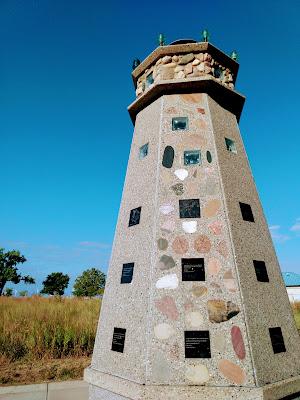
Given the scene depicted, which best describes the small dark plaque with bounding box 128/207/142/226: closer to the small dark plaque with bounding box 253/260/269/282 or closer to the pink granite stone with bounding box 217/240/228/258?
the pink granite stone with bounding box 217/240/228/258

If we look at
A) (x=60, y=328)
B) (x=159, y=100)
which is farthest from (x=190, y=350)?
(x=60, y=328)

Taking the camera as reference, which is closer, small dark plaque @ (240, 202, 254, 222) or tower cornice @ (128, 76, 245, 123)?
small dark plaque @ (240, 202, 254, 222)

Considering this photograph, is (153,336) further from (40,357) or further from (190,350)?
(40,357)

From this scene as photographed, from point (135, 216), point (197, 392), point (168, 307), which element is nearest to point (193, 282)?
point (168, 307)

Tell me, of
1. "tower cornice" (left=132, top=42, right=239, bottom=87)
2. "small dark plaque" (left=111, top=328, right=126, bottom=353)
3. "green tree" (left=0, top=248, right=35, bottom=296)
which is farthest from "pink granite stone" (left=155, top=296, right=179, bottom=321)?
"green tree" (left=0, top=248, right=35, bottom=296)

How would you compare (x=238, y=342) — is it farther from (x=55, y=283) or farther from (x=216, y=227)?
(x=55, y=283)

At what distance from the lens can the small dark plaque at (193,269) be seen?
338cm

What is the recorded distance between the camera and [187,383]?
2.85 metres

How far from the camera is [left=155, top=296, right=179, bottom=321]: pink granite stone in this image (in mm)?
3193

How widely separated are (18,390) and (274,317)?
4.01m

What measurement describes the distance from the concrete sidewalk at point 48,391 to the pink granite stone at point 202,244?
2.79 m

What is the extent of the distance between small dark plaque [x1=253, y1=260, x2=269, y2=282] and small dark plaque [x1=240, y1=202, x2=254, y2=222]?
2.10ft

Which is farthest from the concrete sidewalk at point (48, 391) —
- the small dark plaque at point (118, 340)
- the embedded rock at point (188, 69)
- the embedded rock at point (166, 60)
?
the embedded rock at point (166, 60)

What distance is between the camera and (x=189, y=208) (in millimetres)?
3840
